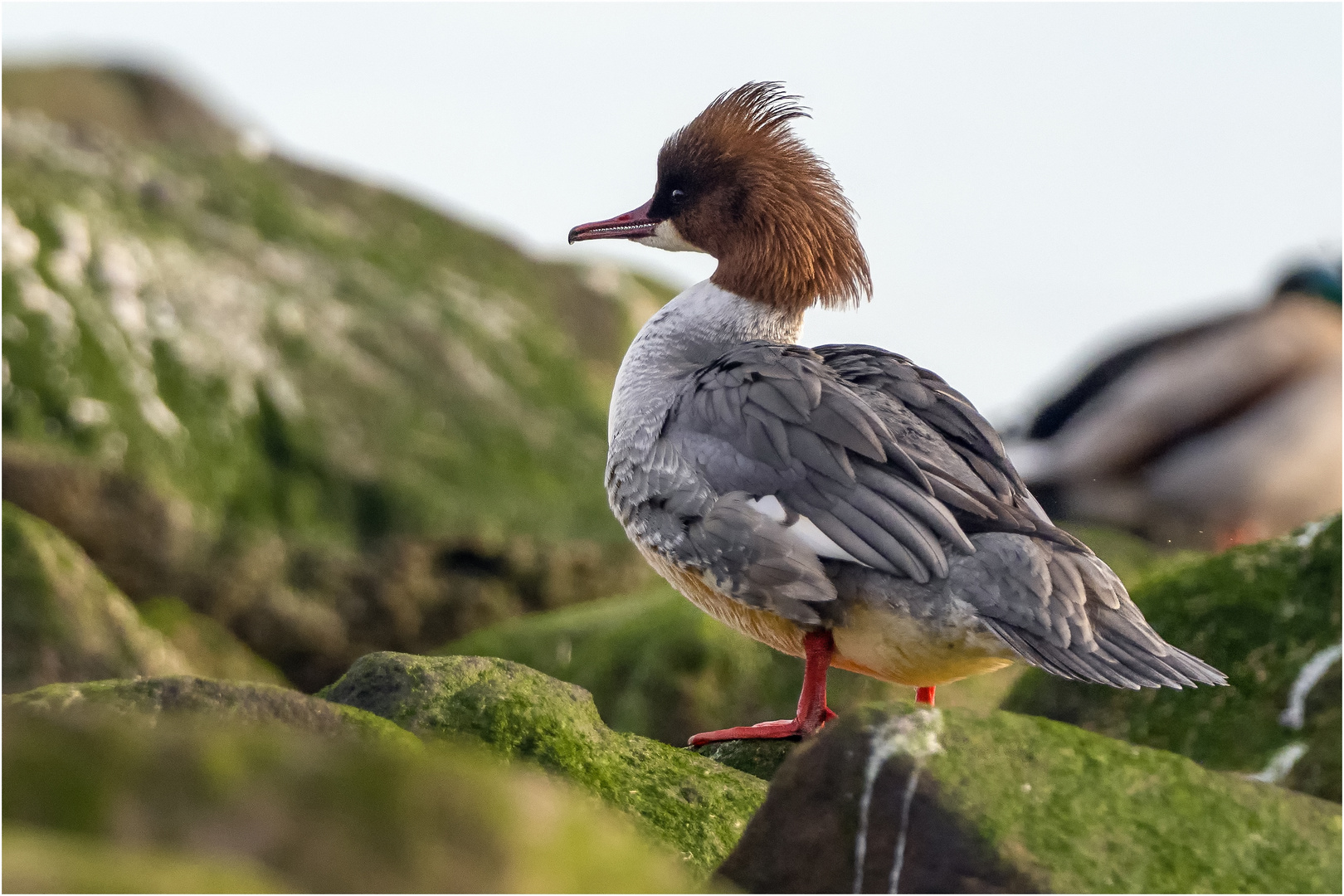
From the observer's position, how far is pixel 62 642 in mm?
8055

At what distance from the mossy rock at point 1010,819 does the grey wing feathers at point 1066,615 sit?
0.62m

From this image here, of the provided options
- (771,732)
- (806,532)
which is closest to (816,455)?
(806,532)

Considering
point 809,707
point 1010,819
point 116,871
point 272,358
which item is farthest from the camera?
point 272,358

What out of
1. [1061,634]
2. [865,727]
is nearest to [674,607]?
[1061,634]

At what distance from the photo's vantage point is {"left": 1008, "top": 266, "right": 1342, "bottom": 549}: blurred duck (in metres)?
12.2

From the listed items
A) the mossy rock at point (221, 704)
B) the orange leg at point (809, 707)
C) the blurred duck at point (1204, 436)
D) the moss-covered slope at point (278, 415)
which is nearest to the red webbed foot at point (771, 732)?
the orange leg at point (809, 707)

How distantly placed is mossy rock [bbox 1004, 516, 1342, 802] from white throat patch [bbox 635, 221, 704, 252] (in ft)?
8.23

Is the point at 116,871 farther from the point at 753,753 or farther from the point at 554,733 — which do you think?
the point at 753,753

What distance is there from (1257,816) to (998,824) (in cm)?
74

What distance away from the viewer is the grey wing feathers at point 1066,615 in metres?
4.34

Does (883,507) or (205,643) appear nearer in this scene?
(883,507)

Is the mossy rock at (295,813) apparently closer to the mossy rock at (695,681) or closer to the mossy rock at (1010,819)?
the mossy rock at (1010,819)

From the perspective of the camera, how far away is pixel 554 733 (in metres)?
4.41

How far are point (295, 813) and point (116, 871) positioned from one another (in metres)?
0.40
